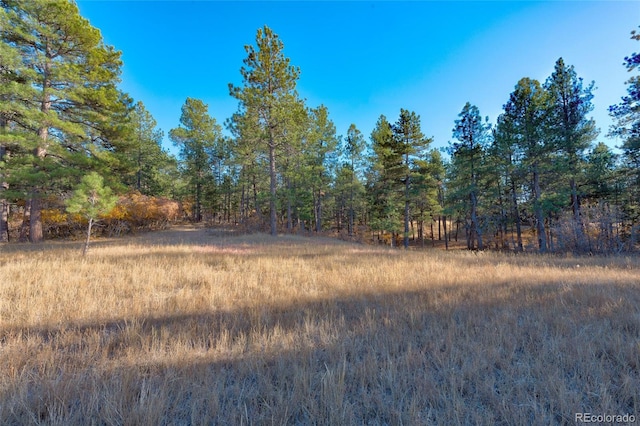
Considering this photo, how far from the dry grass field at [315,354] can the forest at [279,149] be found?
294 inches

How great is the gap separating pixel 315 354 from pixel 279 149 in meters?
19.0

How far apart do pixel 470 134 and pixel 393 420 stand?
2524 cm

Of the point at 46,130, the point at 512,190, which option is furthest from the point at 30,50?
the point at 512,190

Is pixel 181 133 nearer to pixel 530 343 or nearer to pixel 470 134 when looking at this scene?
pixel 470 134

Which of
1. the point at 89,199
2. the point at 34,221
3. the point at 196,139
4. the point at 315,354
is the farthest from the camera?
the point at 196,139

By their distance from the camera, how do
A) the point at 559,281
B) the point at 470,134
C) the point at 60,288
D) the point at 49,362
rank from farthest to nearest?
the point at 470,134 → the point at 559,281 → the point at 60,288 → the point at 49,362

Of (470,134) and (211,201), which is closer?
(470,134)

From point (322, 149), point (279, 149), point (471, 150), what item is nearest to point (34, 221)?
point (279, 149)

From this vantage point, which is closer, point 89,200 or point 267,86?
point 89,200

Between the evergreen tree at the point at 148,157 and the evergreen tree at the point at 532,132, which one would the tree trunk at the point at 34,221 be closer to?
the evergreen tree at the point at 148,157

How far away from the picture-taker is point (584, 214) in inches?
522

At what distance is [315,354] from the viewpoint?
2598 millimetres

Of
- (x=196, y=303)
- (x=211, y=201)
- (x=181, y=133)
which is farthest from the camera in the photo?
(x=211, y=201)

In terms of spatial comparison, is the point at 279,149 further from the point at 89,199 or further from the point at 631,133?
the point at 631,133
